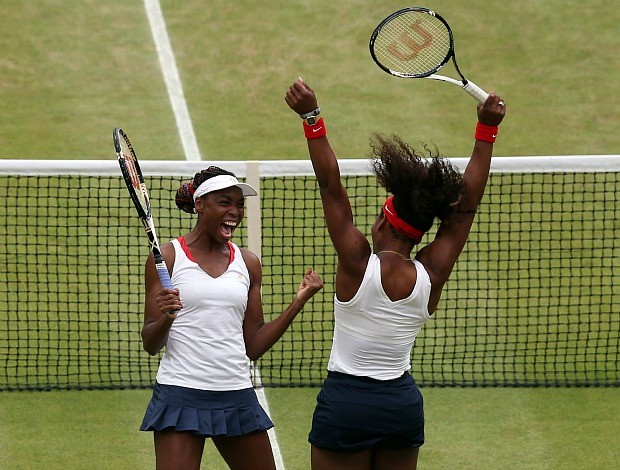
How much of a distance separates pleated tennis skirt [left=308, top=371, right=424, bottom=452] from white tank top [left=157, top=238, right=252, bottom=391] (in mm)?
595

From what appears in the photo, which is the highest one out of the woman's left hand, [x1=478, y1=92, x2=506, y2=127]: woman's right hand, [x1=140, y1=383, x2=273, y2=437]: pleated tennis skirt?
[x1=478, y1=92, x2=506, y2=127]: woman's right hand

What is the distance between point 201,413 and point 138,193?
1.17 m

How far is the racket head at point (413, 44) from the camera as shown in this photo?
6.31m

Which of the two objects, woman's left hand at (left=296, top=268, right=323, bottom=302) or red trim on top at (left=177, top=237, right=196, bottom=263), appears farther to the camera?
red trim on top at (left=177, top=237, right=196, bottom=263)

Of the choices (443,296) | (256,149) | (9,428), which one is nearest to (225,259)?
(9,428)

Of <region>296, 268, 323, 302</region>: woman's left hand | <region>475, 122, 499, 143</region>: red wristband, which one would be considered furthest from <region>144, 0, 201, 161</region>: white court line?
<region>475, 122, 499, 143</region>: red wristband

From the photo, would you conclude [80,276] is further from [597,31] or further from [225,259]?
[597,31]

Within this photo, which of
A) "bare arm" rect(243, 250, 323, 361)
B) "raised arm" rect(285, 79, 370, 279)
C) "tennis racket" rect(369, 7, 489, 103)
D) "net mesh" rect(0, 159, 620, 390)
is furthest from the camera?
"net mesh" rect(0, 159, 620, 390)

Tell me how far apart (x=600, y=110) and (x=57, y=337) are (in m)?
8.53

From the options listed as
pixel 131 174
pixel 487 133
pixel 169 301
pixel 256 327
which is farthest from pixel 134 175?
pixel 487 133

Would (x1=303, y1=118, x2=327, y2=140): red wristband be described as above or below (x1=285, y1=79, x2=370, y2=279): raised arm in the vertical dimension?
above

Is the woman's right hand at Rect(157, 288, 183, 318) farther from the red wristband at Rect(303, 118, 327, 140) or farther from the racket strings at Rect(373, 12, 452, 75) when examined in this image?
the racket strings at Rect(373, 12, 452, 75)

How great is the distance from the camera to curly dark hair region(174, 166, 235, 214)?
6.10 meters

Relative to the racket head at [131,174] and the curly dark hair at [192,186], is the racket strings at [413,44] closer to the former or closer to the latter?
the curly dark hair at [192,186]
